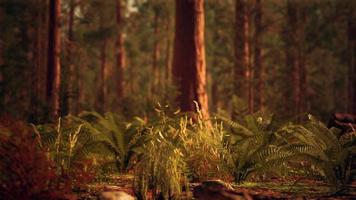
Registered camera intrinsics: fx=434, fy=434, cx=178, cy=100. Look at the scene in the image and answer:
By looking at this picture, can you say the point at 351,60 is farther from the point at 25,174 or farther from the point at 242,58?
the point at 25,174

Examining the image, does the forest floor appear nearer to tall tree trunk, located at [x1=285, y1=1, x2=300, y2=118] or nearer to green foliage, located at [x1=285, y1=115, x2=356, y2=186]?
green foliage, located at [x1=285, y1=115, x2=356, y2=186]

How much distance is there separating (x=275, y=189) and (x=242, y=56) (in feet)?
41.8

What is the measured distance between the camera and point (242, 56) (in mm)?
17484

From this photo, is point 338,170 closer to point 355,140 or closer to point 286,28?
point 355,140

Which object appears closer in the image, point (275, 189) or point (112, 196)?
point (112, 196)

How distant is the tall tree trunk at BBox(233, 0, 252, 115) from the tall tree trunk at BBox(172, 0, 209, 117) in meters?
6.82

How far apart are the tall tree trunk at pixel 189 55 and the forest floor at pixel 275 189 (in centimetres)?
419

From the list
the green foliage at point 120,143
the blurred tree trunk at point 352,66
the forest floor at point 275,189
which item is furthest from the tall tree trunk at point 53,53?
the blurred tree trunk at point 352,66

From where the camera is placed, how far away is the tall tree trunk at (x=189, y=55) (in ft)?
32.1

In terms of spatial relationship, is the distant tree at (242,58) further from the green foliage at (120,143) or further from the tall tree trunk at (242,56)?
the green foliage at (120,143)

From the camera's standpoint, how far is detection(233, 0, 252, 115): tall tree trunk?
1669cm

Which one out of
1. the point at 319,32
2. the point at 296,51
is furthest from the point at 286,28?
the point at 319,32

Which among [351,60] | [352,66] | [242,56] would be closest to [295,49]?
[352,66]

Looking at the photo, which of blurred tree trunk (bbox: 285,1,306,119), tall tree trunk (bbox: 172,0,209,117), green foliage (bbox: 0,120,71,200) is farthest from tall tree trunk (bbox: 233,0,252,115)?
green foliage (bbox: 0,120,71,200)
